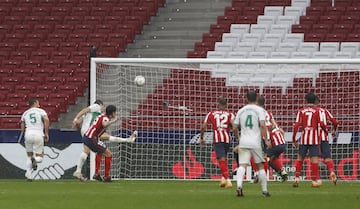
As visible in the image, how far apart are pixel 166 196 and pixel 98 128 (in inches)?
229

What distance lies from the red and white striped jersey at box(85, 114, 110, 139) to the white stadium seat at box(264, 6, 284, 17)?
Result: 12849 millimetres

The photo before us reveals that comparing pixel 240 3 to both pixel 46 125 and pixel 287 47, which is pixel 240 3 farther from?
pixel 46 125

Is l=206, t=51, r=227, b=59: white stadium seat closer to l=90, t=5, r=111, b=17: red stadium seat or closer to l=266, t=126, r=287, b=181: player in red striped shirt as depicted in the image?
l=90, t=5, r=111, b=17: red stadium seat

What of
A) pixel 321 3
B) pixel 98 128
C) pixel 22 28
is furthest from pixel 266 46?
pixel 98 128

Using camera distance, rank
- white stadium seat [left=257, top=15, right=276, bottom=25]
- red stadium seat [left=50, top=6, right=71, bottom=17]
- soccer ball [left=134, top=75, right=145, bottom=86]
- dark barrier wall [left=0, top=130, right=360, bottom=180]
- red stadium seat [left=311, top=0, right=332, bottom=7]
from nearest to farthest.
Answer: dark barrier wall [left=0, top=130, right=360, bottom=180]
soccer ball [left=134, top=75, right=145, bottom=86]
white stadium seat [left=257, top=15, right=276, bottom=25]
red stadium seat [left=311, top=0, right=332, bottom=7]
red stadium seat [left=50, top=6, right=71, bottom=17]

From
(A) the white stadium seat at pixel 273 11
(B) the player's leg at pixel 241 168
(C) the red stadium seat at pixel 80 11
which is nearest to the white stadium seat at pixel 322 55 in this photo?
(A) the white stadium seat at pixel 273 11

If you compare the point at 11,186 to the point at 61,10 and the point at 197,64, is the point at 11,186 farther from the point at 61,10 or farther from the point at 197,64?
the point at 61,10

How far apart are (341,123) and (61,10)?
49.6 ft

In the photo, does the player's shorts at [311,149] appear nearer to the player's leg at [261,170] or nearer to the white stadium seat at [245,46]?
the player's leg at [261,170]

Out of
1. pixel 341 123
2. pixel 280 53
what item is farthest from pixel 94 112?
pixel 280 53

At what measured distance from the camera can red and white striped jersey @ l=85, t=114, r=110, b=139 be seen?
78.8 ft

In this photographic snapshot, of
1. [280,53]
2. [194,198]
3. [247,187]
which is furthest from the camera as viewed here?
[280,53]

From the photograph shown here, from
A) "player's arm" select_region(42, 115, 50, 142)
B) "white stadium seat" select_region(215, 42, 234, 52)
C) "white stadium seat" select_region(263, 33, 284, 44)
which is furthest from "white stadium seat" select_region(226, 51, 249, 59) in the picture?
"player's arm" select_region(42, 115, 50, 142)

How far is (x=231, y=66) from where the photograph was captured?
27375 mm
